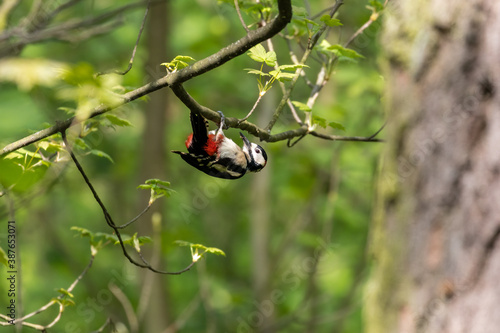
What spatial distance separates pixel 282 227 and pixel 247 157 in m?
6.82

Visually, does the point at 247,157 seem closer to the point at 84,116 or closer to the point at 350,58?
the point at 350,58

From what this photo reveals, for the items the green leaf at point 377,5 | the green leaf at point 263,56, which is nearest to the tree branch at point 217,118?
the green leaf at point 263,56

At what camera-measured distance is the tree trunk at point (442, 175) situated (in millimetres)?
1630

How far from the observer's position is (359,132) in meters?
6.88

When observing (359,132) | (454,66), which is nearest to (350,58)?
(454,66)

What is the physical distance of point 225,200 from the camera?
9.61 metres

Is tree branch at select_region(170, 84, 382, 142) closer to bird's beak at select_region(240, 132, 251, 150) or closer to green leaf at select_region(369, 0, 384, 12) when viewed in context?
green leaf at select_region(369, 0, 384, 12)

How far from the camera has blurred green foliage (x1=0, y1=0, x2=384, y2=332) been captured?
22.0ft

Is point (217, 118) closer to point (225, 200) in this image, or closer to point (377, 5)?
point (377, 5)

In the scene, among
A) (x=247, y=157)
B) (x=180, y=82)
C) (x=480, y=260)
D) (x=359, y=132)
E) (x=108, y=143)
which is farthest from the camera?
(x=108, y=143)

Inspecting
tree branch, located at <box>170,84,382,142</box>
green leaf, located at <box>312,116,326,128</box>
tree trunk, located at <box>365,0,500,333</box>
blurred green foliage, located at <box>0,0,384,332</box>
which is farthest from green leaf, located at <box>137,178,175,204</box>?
blurred green foliage, located at <box>0,0,384,332</box>

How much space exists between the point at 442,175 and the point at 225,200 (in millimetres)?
8001

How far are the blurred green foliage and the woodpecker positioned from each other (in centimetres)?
156

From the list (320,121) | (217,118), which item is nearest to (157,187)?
(217,118)
